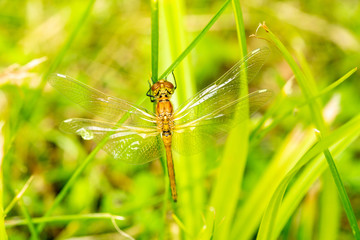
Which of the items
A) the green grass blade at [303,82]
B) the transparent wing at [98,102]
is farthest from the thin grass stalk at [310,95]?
the transparent wing at [98,102]

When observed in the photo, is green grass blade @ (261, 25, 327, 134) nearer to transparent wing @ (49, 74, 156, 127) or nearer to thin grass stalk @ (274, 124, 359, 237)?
thin grass stalk @ (274, 124, 359, 237)

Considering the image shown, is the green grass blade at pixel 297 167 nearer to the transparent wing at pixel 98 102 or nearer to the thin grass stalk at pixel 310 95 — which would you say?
the thin grass stalk at pixel 310 95

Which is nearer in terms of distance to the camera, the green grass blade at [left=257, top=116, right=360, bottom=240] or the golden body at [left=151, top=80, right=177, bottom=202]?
the green grass blade at [left=257, top=116, right=360, bottom=240]

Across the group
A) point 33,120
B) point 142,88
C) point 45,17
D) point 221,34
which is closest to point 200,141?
point 142,88

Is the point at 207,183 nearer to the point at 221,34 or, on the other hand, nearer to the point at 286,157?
the point at 286,157

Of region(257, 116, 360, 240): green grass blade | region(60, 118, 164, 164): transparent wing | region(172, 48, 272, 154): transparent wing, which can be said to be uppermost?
region(172, 48, 272, 154): transparent wing

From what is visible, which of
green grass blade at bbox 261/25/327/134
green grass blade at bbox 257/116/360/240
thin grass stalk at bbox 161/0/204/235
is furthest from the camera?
thin grass stalk at bbox 161/0/204/235

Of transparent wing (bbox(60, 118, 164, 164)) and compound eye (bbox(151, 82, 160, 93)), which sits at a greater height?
compound eye (bbox(151, 82, 160, 93))

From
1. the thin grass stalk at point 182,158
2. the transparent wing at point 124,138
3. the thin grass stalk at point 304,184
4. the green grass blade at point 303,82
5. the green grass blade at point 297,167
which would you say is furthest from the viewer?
the thin grass stalk at point 182,158

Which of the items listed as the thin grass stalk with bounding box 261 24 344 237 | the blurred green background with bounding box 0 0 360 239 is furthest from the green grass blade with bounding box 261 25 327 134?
the blurred green background with bounding box 0 0 360 239
